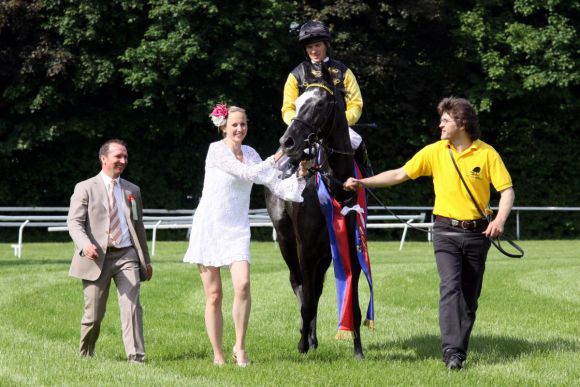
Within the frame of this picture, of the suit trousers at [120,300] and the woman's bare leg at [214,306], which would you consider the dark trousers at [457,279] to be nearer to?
the woman's bare leg at [214,306]

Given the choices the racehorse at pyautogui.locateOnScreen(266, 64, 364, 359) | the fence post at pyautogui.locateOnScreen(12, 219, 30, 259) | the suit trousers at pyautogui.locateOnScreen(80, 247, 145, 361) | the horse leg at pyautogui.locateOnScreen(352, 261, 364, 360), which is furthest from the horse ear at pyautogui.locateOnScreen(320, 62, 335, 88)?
the fence post at pyautogui.locateOnScreen(12, 219, 30, 259)

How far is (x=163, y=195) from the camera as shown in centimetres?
2714

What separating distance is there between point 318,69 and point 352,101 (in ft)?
1.43

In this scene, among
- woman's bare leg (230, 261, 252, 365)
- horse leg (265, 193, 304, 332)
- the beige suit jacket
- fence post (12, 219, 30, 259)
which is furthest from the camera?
fence post (12, 219, 30, 259)

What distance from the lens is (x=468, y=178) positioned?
7664mm

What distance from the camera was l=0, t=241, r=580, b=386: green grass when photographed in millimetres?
7172

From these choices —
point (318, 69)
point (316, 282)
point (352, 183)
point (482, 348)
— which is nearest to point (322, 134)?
point (352, 183)

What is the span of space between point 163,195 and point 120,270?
62.6 ft

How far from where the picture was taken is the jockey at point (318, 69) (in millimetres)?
8727

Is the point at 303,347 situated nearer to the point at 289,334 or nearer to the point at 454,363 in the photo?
the point at 289,334

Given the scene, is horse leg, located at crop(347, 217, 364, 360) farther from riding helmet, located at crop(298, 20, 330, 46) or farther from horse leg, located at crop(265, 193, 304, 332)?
riding helmet, located at crop(298, 20, 330, 46)

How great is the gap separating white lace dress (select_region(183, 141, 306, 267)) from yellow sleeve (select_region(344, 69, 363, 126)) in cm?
121

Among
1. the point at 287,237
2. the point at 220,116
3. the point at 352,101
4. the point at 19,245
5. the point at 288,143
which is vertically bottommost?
the point at 19,245

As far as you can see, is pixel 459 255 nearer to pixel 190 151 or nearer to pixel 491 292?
pixel 491 292
